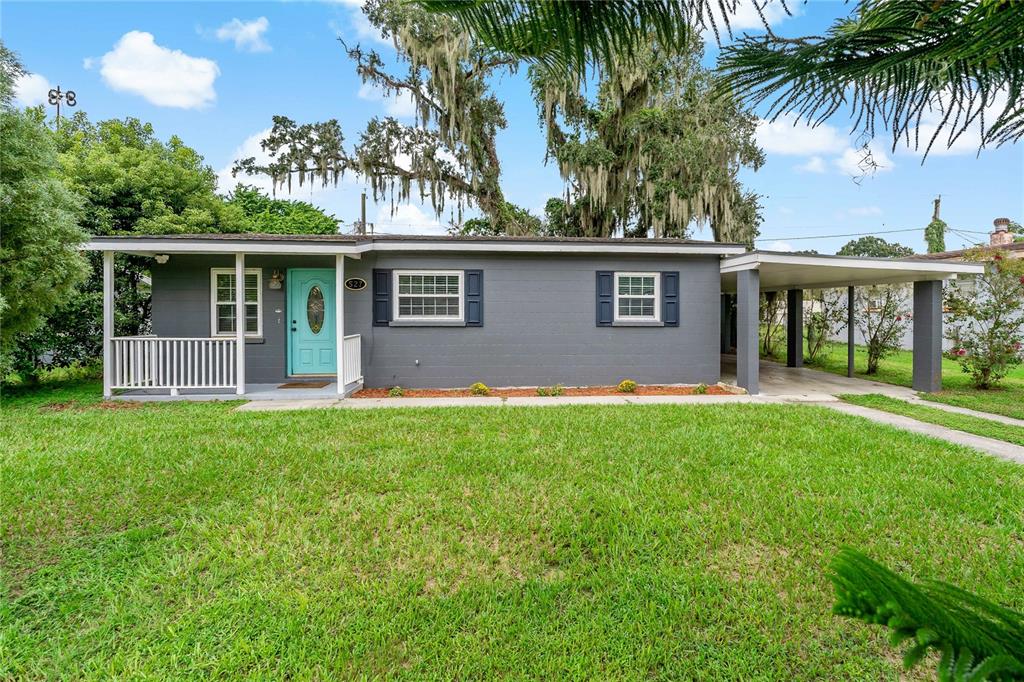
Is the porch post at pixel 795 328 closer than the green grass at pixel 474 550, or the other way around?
the green grass at pixel 474 550

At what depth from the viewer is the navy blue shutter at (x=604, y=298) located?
929 centimetres

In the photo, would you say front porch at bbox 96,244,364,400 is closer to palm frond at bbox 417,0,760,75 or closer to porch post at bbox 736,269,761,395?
porch post at bbox 736,269,761,395

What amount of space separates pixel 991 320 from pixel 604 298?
7180 mm

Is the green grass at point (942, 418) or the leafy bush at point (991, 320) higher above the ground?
the leafy bush at point (991, 320)

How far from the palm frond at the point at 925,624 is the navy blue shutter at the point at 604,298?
9.00 m

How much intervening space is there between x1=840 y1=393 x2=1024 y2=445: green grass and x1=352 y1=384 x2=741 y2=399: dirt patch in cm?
196

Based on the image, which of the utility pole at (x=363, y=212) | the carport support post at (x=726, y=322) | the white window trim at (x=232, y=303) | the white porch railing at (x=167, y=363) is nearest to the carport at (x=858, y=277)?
the carport support post at (x=726, y=322)

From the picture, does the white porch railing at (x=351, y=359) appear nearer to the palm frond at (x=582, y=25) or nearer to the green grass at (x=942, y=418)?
the palm frond at (x=582, y=25)

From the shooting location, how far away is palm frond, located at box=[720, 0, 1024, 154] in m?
0.83

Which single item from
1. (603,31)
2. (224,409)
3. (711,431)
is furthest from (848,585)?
(224,409)

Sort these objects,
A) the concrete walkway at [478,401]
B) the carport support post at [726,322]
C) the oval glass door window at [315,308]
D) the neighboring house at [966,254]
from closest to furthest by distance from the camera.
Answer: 1. the concrete walkway at [478,401]
2. the oval glass door window at [315,308]
3. the neighboring house at [966,254]
4. the carport support post at [726,322]

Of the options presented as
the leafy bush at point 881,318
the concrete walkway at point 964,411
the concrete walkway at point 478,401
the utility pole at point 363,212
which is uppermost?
the utility pole at point 363,212

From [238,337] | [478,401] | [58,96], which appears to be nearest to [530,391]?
[478,401]

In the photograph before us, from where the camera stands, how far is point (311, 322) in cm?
919
